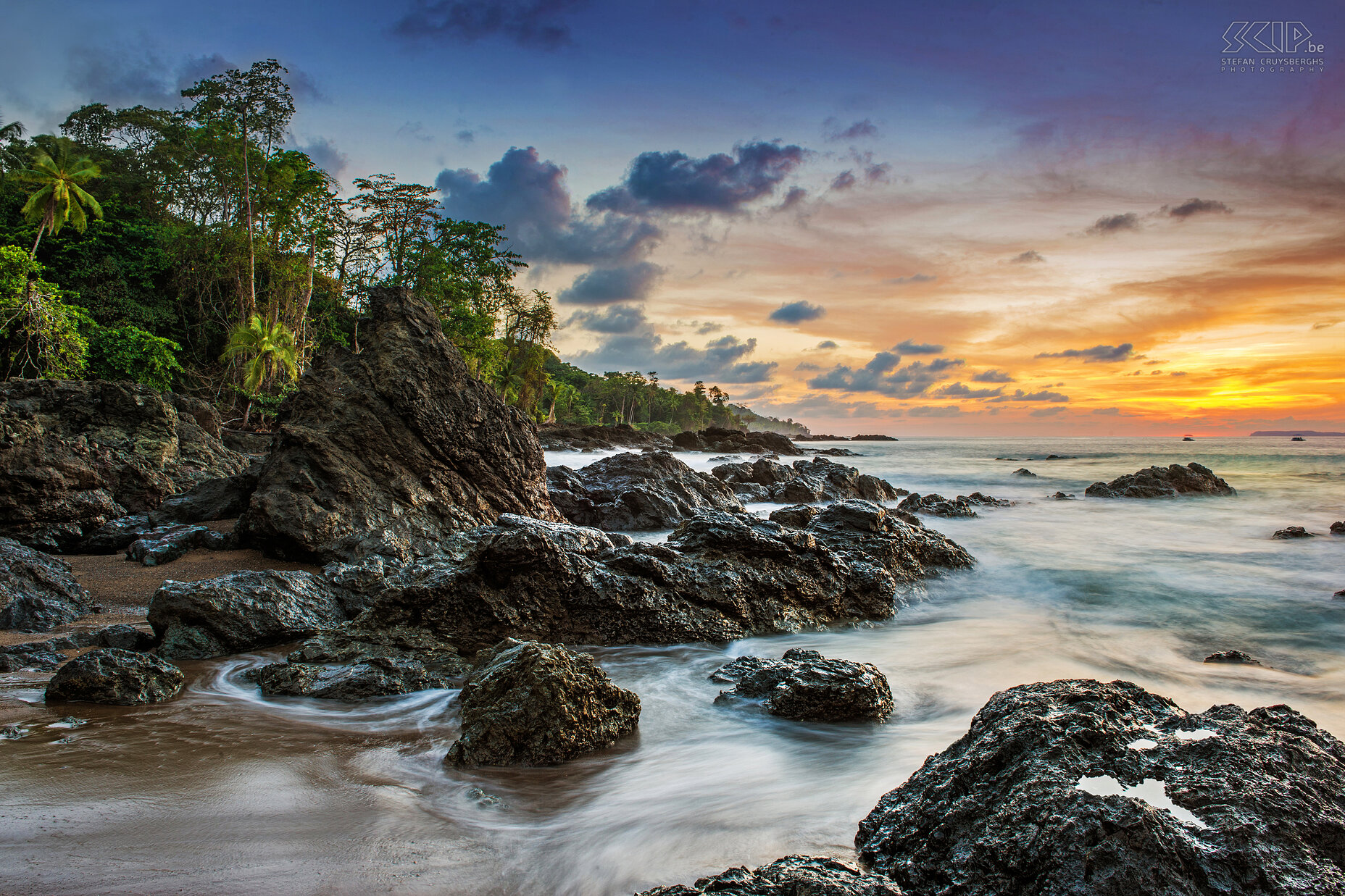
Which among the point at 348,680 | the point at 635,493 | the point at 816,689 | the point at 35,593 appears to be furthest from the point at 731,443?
the point at 348,680

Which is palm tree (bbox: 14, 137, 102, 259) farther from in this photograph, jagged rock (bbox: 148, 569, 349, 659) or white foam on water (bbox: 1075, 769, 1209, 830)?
white foam on water (bbox: 1075, 769, 1209, 830)

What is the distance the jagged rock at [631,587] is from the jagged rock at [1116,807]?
3265 mm

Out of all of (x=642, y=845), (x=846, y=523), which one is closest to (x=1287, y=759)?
(x=642, y=845)

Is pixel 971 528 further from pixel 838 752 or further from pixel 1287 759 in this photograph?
pixel 1287 759

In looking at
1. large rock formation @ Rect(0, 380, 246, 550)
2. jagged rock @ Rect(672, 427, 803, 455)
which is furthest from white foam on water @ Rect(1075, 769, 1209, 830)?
jagged rock @ Rect(672, 427, 803, 455)

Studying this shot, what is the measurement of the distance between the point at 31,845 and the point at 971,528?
51.6 feet

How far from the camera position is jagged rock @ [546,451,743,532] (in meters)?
12.3

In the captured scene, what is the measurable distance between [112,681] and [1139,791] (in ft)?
17.5

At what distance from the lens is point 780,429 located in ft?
621

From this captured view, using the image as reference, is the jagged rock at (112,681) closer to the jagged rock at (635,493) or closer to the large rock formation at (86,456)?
the large rock formation at (86,456)

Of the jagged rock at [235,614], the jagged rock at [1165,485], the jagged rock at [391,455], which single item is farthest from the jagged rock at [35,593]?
the jagged rock at [1165,485]

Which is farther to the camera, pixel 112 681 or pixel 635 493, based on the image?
pixel 635 493

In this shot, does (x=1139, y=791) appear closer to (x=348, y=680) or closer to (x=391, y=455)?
(x=348, y=680)

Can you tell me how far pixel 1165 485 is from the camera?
73.0ft
